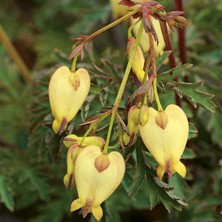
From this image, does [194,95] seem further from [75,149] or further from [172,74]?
[75,149]

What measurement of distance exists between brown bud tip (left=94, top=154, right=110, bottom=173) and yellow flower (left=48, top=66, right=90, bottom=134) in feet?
0.38

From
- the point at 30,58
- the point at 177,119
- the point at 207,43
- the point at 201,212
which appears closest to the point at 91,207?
the point at 177,119

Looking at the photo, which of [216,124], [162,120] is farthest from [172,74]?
[216,124]

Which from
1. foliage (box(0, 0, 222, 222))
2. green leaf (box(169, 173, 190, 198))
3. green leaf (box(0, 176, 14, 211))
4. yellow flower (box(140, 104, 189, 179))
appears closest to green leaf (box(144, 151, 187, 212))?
foliage (box(0, 0, 222, 222))

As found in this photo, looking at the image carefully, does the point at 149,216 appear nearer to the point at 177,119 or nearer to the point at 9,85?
the point at 9,85

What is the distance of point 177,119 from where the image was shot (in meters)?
1.12

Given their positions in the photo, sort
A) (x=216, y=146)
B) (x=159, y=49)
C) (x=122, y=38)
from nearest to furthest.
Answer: (x=159, y=49)
(x=216, y=146)
(x=122, y=38)

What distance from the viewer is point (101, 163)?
1093 mm

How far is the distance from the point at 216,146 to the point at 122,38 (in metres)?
0.88

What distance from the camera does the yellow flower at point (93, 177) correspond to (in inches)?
42.8

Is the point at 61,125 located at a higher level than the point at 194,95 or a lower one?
higher

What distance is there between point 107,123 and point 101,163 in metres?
0.31

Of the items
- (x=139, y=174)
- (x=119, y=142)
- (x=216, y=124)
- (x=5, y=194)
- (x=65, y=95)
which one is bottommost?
(x=216, y=124)

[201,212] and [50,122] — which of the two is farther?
[201,212]
